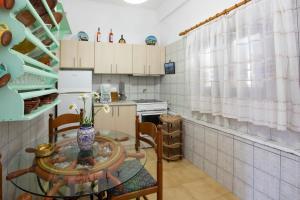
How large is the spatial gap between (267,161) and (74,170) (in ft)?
5.25

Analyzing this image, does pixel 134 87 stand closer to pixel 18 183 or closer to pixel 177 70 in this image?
pixel 177 70

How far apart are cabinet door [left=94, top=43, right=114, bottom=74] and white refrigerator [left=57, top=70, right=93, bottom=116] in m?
0.29

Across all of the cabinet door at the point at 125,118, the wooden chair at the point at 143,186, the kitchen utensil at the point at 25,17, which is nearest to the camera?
the kitchen utensil at the point at 25,17

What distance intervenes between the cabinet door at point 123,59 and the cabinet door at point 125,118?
0.71m

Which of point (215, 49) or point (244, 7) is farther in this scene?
point (215, 49)

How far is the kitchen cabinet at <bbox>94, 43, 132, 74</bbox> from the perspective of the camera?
10.7ft

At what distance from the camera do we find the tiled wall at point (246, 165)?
4.87ft

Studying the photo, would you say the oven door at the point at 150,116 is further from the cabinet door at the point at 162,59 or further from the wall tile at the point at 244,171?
the wall tile at the point at 244,171

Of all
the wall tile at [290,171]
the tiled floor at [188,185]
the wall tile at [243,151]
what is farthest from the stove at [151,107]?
the wall tile at [290,171]

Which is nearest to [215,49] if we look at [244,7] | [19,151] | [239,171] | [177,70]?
[244,7]

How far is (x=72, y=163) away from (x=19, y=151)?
1.81 ft

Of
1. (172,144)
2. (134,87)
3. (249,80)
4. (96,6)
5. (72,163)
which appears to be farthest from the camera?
(134,87)

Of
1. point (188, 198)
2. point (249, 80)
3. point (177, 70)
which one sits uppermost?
point (177, 70)

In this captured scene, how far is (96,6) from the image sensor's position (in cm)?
354
